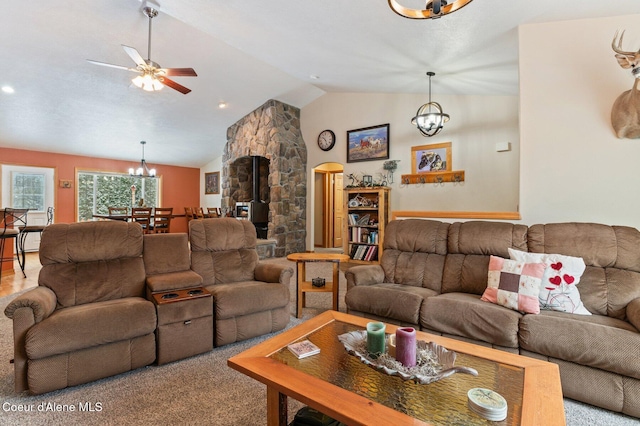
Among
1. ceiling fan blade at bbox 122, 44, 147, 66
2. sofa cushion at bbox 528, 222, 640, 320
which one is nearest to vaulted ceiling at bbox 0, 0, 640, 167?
ceiling fan blade at bbox 122, 44, 147, 66

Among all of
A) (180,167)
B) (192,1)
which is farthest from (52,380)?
(180,167)

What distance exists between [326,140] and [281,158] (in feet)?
3.42

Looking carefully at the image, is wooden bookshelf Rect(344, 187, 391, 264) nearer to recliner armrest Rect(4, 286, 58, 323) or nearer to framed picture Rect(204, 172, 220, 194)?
recliner armrest Rect(4, 286, 58, 323)

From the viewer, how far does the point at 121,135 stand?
6.86m

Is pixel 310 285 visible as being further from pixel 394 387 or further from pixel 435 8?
pixel 435 8

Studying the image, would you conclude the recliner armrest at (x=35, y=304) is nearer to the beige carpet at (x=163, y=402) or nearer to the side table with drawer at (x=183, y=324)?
the beige carpet at (x=163, y=402)

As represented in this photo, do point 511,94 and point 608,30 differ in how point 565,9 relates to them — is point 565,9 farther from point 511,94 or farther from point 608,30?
point 511,94

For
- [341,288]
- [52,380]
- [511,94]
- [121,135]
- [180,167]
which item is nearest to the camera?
[52,380]

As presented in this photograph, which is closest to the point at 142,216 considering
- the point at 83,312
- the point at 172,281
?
the point at 172,281

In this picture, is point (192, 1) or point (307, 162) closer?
point (192, 1)

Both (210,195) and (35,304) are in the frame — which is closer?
(35,304)

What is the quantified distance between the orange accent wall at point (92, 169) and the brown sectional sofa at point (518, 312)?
798cm

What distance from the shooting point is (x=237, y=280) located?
2.98 meters

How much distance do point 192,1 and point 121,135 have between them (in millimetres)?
4754
